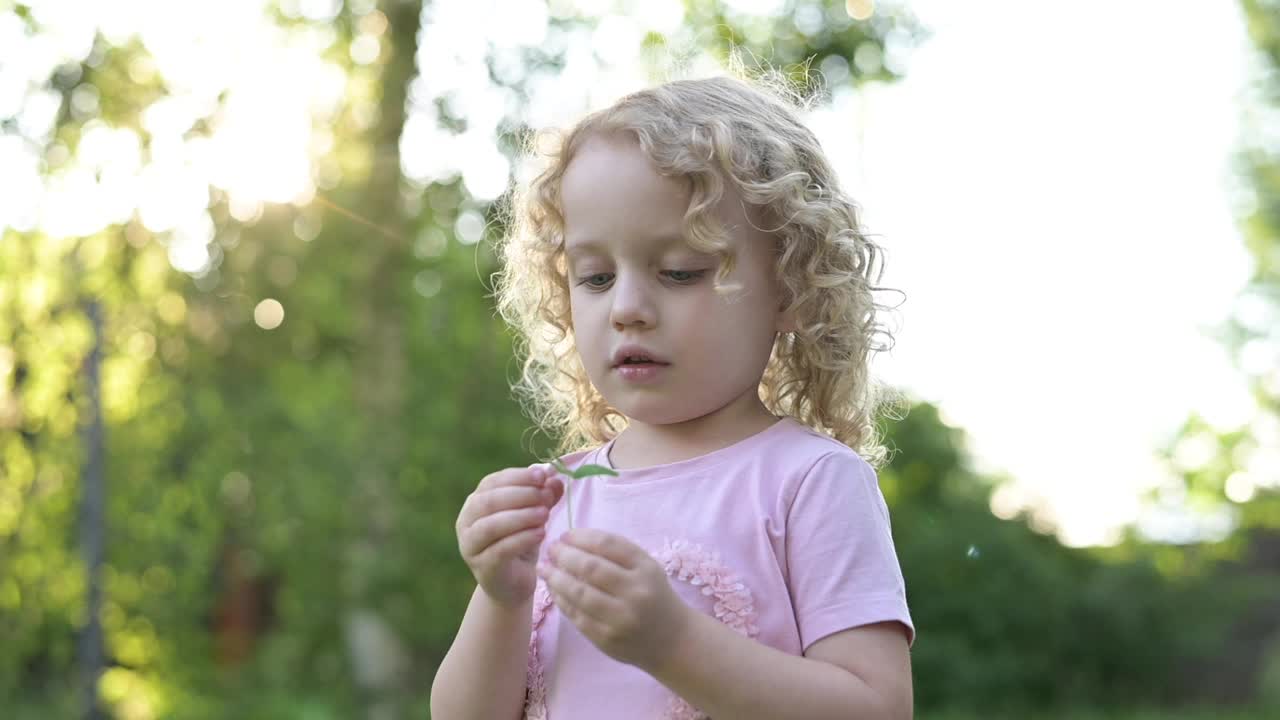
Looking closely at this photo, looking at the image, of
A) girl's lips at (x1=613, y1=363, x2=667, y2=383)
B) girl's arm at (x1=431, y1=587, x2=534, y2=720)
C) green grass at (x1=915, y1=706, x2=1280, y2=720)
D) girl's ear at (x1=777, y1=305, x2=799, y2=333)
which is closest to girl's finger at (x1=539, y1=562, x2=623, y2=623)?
girl's arm at (x1=431, y1=587, x2=534, y2=720)

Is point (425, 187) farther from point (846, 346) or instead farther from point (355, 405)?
point (846, 346)

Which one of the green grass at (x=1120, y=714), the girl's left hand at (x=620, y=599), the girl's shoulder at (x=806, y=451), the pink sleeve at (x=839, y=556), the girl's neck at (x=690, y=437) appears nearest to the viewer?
A: the girl's left hand at (x=620, y=599)

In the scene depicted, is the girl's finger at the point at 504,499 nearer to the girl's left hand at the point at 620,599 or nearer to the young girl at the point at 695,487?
the young girl at the point at 695,487

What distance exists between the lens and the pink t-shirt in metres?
1.66

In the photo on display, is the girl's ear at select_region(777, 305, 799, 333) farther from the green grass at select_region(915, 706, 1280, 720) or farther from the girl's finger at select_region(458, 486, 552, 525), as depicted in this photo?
the green grass at select_region(915, 706, 1280, 720)

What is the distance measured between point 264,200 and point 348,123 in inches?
33.3

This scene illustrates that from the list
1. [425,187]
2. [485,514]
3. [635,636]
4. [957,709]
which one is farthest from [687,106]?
[957,709]

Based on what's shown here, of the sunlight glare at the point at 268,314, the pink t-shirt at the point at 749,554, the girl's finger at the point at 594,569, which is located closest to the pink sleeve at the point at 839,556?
the pink t-shirt at the point at 749,554

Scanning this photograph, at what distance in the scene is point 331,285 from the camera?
9242mm

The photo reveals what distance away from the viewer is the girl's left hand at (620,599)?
149 cm

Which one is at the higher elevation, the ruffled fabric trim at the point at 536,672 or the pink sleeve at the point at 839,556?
the pink sleeve at the point at 839,556

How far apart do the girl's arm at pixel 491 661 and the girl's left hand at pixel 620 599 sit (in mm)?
259

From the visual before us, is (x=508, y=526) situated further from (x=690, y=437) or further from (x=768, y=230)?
(x=768, y=230)

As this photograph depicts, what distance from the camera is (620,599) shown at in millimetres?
1485
